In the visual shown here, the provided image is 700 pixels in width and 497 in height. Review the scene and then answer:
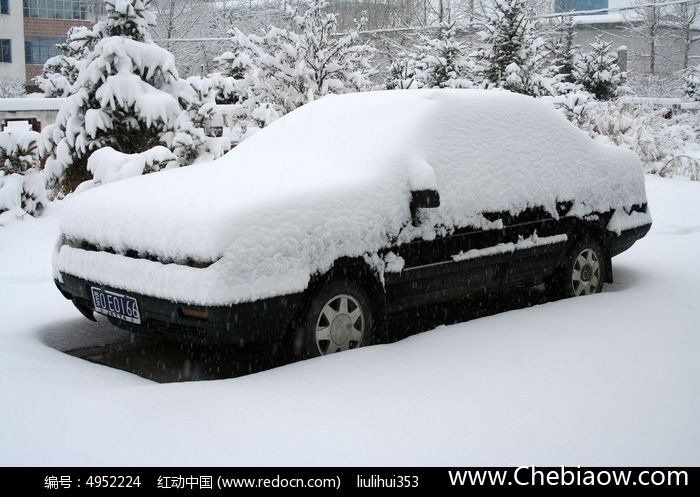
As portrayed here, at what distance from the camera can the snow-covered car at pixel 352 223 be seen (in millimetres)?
3668

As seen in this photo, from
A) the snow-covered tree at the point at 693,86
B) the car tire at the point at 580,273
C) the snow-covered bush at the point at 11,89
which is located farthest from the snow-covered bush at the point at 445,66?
the snow-covered bush at the point at 11,89

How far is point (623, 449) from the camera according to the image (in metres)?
2.76

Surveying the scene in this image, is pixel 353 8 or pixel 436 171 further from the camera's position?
pixel 353 8

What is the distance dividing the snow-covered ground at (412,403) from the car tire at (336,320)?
21 centimetres

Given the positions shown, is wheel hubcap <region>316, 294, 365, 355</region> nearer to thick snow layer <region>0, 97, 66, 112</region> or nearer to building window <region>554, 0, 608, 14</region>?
thick snow layer <region>0, 97, 66, 112</region>

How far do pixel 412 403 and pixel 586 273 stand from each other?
287cm

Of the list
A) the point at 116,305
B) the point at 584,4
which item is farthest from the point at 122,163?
the point at 584,4

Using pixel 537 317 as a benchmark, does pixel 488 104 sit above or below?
above

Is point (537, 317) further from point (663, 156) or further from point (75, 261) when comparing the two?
point (663, 156)

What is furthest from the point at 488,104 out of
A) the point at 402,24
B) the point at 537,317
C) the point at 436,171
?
the point at 402,24

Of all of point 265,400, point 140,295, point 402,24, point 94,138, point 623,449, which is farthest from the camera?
point 402,24
